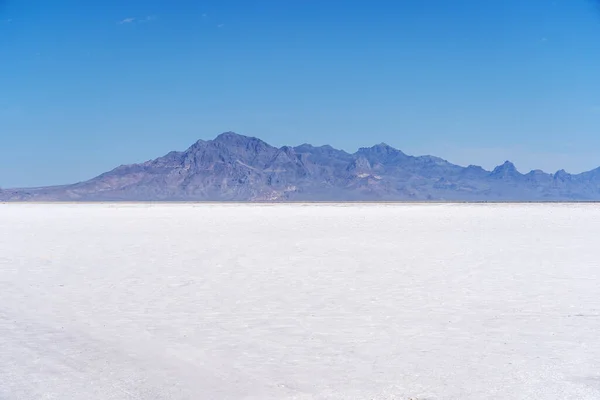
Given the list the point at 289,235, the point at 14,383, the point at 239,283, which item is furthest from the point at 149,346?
the point at 289,235

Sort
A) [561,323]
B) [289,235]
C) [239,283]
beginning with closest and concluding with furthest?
[561,323] → [239,283] → [289,235]

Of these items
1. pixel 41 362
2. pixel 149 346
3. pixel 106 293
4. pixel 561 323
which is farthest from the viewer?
pixel 106 293

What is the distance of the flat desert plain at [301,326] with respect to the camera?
5941mm

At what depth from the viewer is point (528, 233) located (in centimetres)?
2245

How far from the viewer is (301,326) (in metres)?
8.09

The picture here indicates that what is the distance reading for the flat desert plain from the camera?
5.94 metres

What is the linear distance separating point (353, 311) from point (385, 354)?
2129 mm

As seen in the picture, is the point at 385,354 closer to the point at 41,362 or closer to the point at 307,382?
the point at 307,382

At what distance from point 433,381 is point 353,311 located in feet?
9.88

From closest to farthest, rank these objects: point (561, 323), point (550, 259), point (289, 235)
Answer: point (561, 323)
point (550, 259)
point (289, 235)

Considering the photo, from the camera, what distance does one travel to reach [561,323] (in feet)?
26.5

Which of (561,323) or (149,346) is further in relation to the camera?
(561,323)

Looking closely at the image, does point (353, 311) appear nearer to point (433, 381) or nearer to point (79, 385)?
point (433, 381)

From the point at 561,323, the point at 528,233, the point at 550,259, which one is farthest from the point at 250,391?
the point at 528,233
